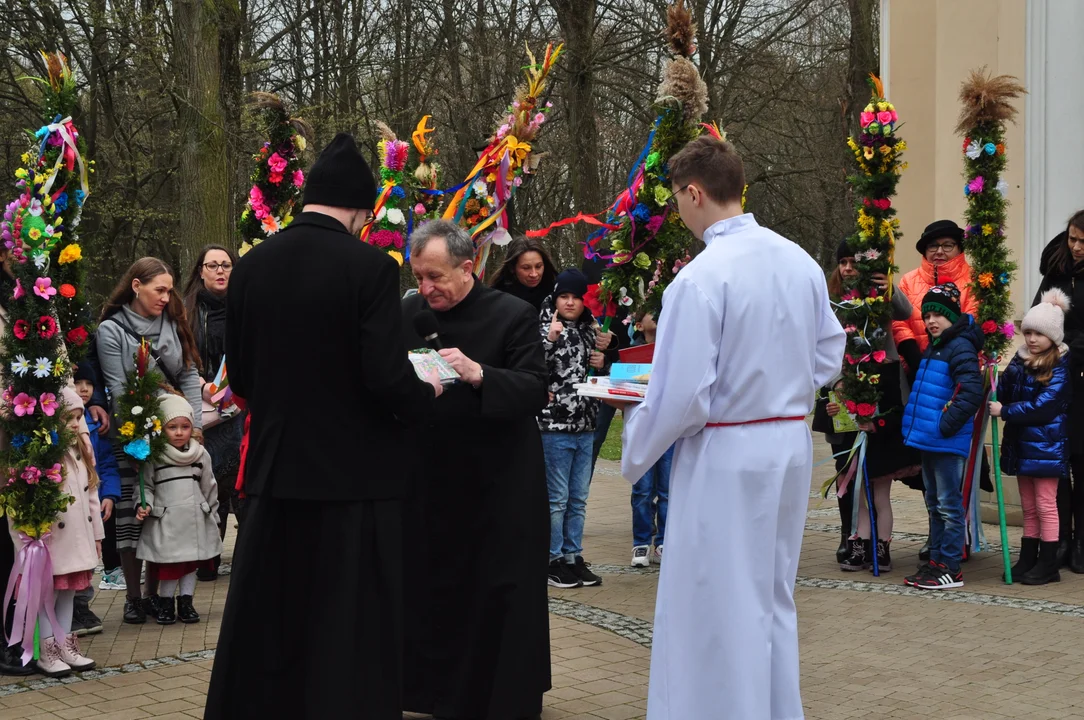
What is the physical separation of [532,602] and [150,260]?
327cm

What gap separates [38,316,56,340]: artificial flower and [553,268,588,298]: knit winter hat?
10.2ft

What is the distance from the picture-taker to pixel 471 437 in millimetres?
5230

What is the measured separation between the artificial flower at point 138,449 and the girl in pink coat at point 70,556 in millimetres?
418

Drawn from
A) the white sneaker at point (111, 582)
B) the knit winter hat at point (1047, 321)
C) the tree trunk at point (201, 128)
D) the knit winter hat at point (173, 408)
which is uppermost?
the tree trunk at point (201, 128)

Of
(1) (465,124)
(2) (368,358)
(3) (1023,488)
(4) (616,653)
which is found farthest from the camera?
(1) (465,124)

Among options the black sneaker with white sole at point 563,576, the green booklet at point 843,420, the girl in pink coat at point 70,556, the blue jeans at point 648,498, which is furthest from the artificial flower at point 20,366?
the green booklet at point 843,420

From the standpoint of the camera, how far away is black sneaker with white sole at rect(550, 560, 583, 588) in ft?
25.2

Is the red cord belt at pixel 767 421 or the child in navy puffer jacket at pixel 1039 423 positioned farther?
the child in navy puffer jacket at pixel 1039 423

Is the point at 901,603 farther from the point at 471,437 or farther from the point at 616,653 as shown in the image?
the point at 471,437

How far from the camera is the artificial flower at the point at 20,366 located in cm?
580

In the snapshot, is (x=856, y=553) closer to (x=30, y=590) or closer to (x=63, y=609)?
(x=63, y=609)

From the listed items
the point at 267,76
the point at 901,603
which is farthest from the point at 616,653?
the point at 267,76

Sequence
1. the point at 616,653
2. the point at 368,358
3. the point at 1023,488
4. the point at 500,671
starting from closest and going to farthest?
the point at 368,358 < the point at 500,671 < the point at 616,653 < the point at 1023,488

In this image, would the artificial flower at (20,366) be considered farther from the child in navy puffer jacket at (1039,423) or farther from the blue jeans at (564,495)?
the child in navy puffer jacket at (1039,423)
